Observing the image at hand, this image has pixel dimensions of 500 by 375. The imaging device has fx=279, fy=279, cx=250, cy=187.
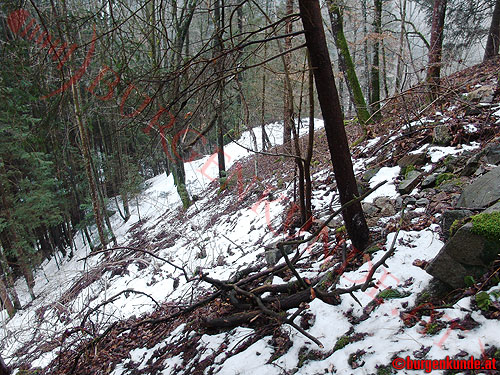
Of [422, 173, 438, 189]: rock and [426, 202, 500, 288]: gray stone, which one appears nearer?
[426, 202, 500, 288]: gray stone

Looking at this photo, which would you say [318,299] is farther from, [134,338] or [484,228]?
[134,338]

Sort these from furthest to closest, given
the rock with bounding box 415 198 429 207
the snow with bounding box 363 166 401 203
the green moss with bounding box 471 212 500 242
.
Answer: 1. the snow with bounding box 363 166 401 203
2. the rock with bounding box 415 198 429 207
3. the green moss with bounding box 471 212 500 242

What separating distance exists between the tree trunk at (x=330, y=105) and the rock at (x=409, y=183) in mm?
1280

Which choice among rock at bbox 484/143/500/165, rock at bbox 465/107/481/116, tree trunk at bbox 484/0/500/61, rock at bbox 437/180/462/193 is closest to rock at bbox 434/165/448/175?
rock at bbox 437/180/462/193

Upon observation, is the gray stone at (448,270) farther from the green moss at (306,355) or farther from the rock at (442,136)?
the rock at (442,136)

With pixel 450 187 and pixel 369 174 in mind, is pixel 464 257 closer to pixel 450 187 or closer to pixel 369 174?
pixel 450 187

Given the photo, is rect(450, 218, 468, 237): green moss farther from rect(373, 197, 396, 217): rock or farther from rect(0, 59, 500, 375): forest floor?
rect(373, 197, 396, 217): rock

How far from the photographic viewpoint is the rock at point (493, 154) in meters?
2.93

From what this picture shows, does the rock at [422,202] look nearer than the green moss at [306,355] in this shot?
No

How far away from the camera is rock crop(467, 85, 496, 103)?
14.1 ft

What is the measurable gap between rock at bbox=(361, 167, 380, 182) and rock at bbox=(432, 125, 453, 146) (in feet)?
2.88

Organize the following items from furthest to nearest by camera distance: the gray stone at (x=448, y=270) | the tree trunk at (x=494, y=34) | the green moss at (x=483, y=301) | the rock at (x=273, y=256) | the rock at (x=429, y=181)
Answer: the tree trunk at (x=494, y=34), the rock at (x=273, y=256), the rock at (x=429, y=181), the gray stone at (x=448, y=270), the green moss at (x=483, y=301)

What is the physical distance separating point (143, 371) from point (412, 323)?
2.59 metres

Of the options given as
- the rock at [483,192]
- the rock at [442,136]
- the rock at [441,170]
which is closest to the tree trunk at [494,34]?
the rock at [442,136]
